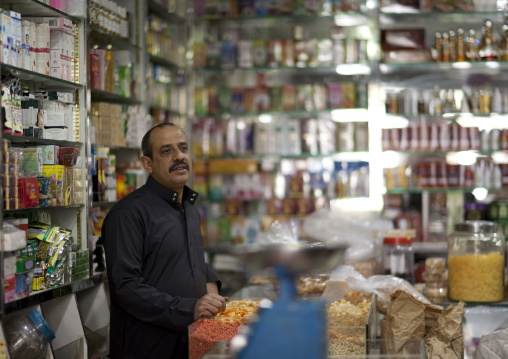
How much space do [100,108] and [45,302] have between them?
3.77 feet

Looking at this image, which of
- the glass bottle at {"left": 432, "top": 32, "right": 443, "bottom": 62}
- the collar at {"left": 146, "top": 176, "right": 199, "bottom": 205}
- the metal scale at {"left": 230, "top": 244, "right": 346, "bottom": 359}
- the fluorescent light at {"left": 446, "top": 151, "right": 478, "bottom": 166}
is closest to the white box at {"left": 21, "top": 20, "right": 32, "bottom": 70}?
the collar at {"left": 146, "top": 176, "right": 199, "bottom": 205}

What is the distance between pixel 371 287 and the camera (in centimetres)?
289

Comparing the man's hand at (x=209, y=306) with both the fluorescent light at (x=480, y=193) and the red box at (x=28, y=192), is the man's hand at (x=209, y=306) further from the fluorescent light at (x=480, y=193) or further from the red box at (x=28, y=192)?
the fluorescent light at (x=480, y=193)

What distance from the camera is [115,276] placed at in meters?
2.53

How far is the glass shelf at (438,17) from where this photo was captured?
5.66 m

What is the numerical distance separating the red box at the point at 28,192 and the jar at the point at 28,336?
45cm

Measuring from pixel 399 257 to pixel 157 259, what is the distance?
4.15ft

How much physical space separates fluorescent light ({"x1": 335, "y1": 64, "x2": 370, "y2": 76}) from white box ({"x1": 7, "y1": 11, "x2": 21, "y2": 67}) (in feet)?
10.7

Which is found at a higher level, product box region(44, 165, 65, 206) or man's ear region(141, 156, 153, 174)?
man's ear region(141, 156, 153, 174)

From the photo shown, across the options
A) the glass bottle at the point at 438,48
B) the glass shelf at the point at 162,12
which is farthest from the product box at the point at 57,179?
the glass bottle at the point at 438,48

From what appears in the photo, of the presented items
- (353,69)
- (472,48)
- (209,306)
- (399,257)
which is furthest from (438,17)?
(209,306)

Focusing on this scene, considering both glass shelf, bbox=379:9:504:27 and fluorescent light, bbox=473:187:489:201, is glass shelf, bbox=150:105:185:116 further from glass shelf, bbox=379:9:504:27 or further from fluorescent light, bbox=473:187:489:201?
fluorescent light, bbox=473:187:489:201

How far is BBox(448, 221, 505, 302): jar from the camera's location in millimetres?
2959

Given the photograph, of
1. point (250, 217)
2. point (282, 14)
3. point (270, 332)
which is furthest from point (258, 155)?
point (270, 332)
